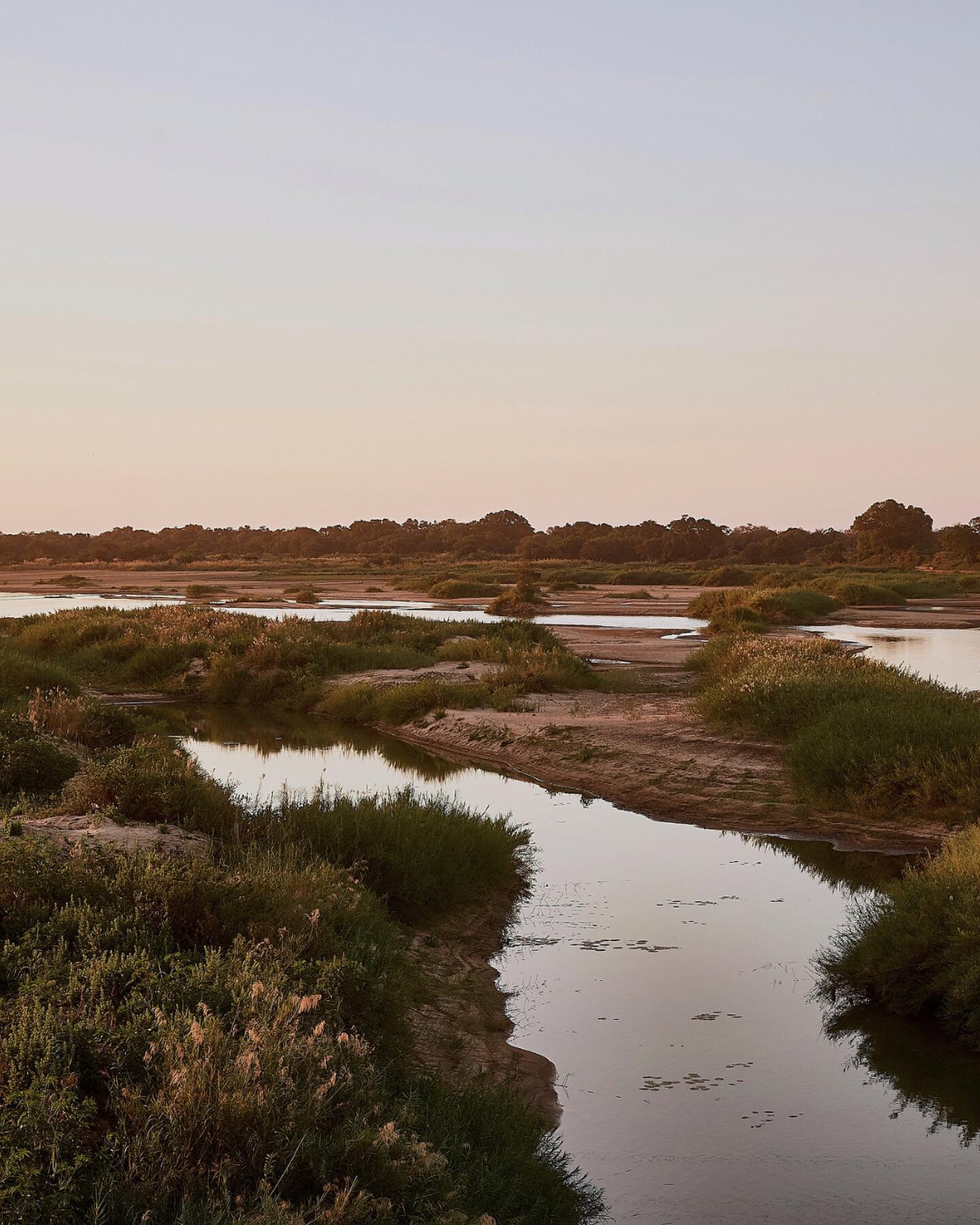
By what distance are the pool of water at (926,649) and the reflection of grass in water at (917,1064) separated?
1661 cm

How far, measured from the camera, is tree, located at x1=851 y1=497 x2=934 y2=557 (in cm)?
10025

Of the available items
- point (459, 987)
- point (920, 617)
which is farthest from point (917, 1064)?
point (920, 617)

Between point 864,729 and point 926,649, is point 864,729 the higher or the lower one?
the higher one

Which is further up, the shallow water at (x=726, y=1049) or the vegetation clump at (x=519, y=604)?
the vegetation clump at (x=519, y=604)

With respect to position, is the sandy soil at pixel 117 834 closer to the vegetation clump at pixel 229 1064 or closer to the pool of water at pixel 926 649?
the vegetation clump at pixel 229 1064

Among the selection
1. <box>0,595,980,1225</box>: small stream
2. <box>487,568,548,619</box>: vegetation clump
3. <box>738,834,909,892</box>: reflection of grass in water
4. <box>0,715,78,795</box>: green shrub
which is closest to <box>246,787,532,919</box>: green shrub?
<box>0,595,980,1225</box>: small stream

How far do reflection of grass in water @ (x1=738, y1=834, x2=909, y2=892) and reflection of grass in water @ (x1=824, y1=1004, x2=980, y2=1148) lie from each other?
10.8ft

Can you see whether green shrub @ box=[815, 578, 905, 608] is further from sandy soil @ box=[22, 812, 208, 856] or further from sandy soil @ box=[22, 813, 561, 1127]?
sandy soil @ box=[22, 812, 208, 856]

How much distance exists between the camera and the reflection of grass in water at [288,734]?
19250 millimetres

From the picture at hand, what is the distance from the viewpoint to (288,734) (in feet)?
73.1

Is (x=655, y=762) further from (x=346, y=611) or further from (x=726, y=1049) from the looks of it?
(x=346, y=611)

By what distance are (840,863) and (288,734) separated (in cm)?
1231

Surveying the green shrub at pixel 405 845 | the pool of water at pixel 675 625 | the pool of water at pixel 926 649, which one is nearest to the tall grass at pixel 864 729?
the pool of water at pixel 675 625

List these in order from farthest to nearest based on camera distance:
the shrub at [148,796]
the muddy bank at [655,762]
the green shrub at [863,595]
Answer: the green shrub at [863,595] → the muddy bank at [655,762] → the shrub at [148,796]
